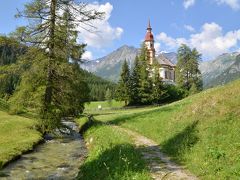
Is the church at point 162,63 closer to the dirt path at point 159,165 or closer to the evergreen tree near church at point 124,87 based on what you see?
the evergreen tree near church at point 124,87

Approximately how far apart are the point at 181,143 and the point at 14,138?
17.5 metres

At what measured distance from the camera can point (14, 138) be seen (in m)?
32.7

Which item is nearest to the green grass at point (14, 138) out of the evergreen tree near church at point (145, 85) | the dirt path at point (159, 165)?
the dirt path at point (159, 165)

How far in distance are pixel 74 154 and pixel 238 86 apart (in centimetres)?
1396

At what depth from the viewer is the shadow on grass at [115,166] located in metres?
16.2

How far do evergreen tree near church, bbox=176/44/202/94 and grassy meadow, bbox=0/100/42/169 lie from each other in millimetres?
77045

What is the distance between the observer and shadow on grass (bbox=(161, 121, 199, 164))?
1970 centimetres

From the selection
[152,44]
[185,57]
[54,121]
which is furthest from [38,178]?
[152,44]

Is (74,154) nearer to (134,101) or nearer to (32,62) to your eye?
(32,62)

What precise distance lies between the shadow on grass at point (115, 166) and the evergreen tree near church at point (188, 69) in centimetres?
9178

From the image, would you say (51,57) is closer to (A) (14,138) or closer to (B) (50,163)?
(A) (14,138)

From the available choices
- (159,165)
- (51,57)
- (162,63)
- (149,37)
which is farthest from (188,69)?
(159,165)

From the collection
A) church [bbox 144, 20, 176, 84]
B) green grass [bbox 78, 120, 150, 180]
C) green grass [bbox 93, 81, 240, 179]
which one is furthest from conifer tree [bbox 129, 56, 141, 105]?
green grass [bbox 78, 120, 150, 180]

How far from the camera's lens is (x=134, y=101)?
107 meters
